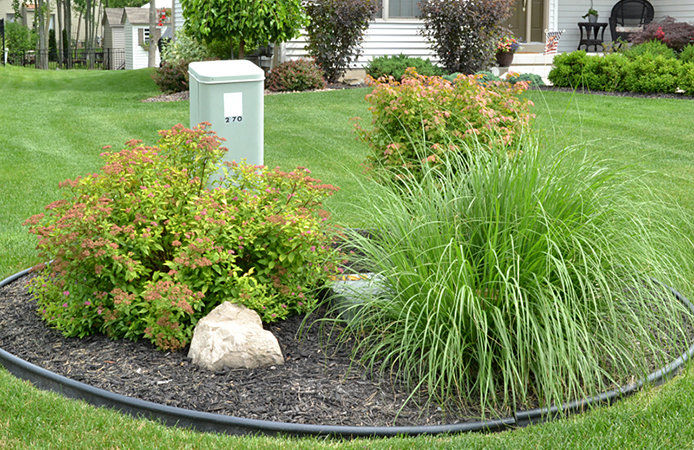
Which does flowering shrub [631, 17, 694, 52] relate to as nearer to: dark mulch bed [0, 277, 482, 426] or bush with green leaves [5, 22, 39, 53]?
dark mulch bed [0, 277, 482, 426]

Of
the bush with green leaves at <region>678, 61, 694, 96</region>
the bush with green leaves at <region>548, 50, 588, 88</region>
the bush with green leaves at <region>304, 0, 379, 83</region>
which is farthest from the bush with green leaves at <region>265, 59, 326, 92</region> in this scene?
the bush with green leaves at <region>678, 61, 694, 96</region>

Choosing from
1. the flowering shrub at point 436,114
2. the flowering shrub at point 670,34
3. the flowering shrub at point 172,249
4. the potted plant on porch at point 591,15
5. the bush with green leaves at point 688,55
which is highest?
the potted plant on porch at point 591,15

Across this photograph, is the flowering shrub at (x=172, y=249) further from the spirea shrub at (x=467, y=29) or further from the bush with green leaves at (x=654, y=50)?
the bush with green leaves at (x=654, y=50)

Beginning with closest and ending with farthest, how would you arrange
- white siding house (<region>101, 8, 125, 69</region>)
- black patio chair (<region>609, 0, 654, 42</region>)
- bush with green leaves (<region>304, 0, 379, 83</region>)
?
bush with green leaves (<region>304, 0, 379, 83</region>) → black patio chair (<region>609, 0, 654, 42</region>) → white siding house (<region>101, 8, 125, 69</region>)

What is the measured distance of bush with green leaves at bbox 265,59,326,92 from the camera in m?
13.9

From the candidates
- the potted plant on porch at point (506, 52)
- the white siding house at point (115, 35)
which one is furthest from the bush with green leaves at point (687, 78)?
the white siding house at point (115, 35)

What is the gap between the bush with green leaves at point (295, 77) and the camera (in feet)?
45.5

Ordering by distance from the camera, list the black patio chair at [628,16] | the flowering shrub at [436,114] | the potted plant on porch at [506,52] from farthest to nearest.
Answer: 1. the black patio chair at [628,16]
2. the potted plant on porch at [506,52]
3. the flowering shrub at [436,114]

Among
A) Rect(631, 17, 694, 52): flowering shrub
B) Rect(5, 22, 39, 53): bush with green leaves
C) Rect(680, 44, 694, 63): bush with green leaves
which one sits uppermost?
Rect(5, 22, 39, 53): bush with green leaves

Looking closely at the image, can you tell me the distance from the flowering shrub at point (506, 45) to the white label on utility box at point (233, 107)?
11.1m

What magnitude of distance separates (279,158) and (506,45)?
898cm

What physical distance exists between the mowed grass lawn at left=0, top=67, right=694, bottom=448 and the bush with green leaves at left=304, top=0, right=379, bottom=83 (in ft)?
6.02

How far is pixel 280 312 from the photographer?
407 centimetres

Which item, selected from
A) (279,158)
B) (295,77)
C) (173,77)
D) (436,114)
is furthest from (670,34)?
(436,114)
